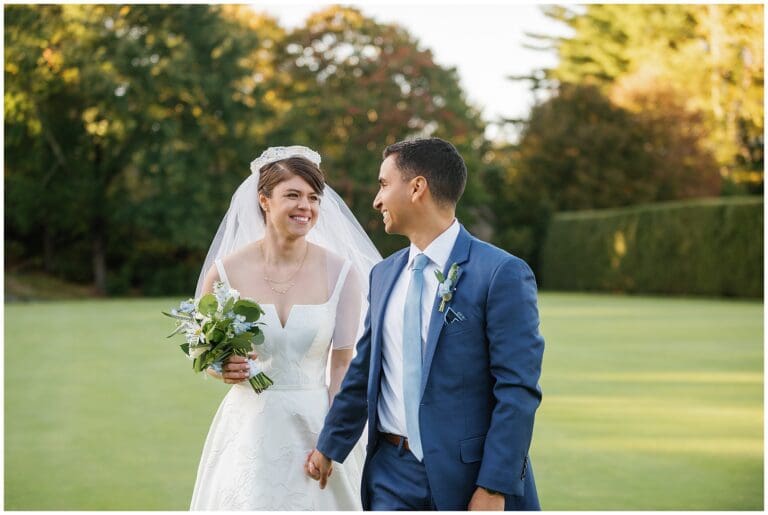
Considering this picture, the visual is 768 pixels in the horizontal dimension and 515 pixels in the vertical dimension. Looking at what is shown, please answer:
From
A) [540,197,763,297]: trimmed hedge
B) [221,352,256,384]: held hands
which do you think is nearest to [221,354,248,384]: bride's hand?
[221,352,256,384]: held hands

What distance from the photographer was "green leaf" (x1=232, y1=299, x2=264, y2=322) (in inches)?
144

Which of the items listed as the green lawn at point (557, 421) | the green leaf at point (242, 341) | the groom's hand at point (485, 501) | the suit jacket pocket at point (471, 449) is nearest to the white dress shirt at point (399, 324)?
the suit jacket pocket at point (471, 449)

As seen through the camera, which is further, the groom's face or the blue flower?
the blue flower

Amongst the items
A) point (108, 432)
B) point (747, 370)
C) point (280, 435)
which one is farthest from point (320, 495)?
point (747, 370)

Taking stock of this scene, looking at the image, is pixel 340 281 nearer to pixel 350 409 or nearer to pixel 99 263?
pixel 350 409

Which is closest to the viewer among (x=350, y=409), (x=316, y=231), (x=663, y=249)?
(x=350, y=409)

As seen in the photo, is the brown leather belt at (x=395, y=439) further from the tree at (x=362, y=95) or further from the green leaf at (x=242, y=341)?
the tree at (x=362, y=95)

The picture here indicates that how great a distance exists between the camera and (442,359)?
9.46 feet

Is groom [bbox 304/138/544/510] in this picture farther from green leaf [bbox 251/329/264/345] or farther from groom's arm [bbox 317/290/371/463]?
green leaf [bbox 251/329/264/345]

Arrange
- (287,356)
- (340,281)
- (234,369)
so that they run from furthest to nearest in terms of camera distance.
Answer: (340,281) → (287,356) → (234,369)

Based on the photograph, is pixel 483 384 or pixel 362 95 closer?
pixel 483 384

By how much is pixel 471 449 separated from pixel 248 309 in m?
1.18

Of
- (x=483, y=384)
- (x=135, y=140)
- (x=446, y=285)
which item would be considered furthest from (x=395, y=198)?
(x=135, y=140)

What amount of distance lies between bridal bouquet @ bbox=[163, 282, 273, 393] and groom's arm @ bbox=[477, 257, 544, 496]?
115cm
